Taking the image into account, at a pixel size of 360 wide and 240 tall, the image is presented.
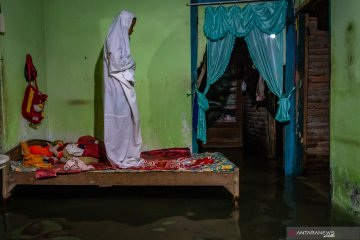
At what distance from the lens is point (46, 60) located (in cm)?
653

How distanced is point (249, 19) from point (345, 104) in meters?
2.66

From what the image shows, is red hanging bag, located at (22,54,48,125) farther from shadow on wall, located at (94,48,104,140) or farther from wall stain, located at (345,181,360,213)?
wall stain, located at (345,181,360,213)

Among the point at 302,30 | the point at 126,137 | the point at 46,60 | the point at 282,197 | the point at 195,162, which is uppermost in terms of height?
the point at 302,30

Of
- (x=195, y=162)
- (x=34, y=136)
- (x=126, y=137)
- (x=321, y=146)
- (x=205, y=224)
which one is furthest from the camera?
(x=321, y=146)

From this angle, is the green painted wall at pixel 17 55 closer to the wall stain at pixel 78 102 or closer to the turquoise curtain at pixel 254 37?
the wall stain at pixel 78 102

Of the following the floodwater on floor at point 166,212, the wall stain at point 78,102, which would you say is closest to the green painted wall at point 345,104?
the floodwater on floor at point 166,212

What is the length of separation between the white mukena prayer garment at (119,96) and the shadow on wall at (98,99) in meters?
1.67

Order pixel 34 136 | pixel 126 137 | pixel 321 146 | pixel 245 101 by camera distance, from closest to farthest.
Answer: pixel 126 137, pixel 34 136, pixel 321 146, pixel 245 101

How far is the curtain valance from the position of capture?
6254mm

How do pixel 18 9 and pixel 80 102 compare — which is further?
pixel 80 102

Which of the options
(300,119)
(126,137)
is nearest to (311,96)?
(300,119)

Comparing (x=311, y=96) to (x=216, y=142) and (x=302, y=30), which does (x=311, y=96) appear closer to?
(x=302, y=30)

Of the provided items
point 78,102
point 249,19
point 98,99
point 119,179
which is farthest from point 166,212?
point 249,19

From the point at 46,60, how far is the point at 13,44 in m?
1.22
